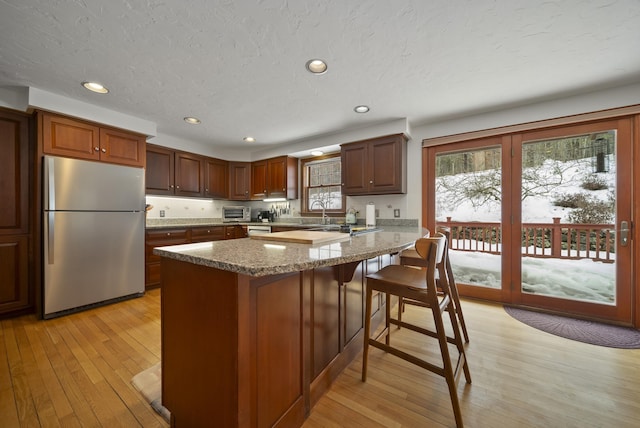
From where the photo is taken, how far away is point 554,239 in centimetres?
259

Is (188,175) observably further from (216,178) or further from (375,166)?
(375,166)

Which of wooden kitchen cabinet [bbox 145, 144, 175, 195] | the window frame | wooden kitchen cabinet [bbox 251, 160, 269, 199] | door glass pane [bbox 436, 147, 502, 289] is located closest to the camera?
door glass pane [bbox 436, 147, 502, 289]

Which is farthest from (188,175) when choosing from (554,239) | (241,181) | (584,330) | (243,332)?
(584,330)

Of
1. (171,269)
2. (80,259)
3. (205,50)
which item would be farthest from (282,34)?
(80,259)

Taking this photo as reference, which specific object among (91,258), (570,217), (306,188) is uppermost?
(306,188)

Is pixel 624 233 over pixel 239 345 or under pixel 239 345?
over

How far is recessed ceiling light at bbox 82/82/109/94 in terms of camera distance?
7.25 ft

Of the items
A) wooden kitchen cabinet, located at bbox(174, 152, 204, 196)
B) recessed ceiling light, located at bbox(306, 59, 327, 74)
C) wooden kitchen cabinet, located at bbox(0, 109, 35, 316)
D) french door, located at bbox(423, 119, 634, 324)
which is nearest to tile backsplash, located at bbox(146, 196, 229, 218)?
wooden kitchen cabinet, located at bbox(174, 152, 204, 196)

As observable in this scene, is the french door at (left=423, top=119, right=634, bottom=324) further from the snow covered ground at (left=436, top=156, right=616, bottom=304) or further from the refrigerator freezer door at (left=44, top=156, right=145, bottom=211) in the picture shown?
the refrigerator freezer door at (left=44, top=156, right=145, bottom=211)

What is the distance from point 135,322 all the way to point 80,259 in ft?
3.30

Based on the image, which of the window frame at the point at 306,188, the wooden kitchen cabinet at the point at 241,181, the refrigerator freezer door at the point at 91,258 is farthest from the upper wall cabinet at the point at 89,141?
the window frame at the point at 306,188

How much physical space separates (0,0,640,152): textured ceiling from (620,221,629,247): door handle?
1301mm

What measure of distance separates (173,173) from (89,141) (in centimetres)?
113

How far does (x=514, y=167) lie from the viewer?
2703 mm
